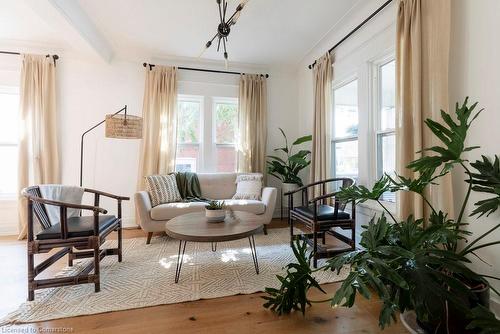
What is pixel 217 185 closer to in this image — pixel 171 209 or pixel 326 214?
pixel 171 209

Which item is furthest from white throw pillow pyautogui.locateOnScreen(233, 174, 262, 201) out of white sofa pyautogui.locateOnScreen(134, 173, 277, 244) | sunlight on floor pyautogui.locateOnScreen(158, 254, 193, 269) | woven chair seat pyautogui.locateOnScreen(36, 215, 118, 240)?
woven chair seat pyautogui.locateOnScreen(36, 215, 118, 240)

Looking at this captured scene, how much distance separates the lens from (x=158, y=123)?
12.8ft

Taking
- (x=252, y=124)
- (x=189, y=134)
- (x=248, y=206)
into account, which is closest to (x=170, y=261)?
(x=248, y=206)

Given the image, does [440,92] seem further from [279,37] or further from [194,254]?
[194,254]

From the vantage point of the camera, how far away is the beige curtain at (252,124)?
167 inches

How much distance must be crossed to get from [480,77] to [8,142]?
17.8 feet

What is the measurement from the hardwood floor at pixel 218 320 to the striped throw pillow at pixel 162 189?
1.56m

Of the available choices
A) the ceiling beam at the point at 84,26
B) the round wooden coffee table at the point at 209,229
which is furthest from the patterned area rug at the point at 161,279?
the ceiling beam at the point at 84,26

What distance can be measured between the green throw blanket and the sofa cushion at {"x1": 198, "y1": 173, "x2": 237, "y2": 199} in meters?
0.11

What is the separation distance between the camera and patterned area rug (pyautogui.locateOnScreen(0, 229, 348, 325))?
5.77ft

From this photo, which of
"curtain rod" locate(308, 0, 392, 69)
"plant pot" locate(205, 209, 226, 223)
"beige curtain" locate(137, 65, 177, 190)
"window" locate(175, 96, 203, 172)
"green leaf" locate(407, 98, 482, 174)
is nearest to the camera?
"green leaf" locate(407, 98, 482, 174)

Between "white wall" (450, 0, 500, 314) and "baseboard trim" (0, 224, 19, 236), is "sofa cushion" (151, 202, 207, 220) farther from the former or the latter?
"white wall" (450, 0, 500, 314)

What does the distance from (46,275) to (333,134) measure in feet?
11.9

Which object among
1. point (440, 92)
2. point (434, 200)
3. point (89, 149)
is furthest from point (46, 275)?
point (440, 92)
